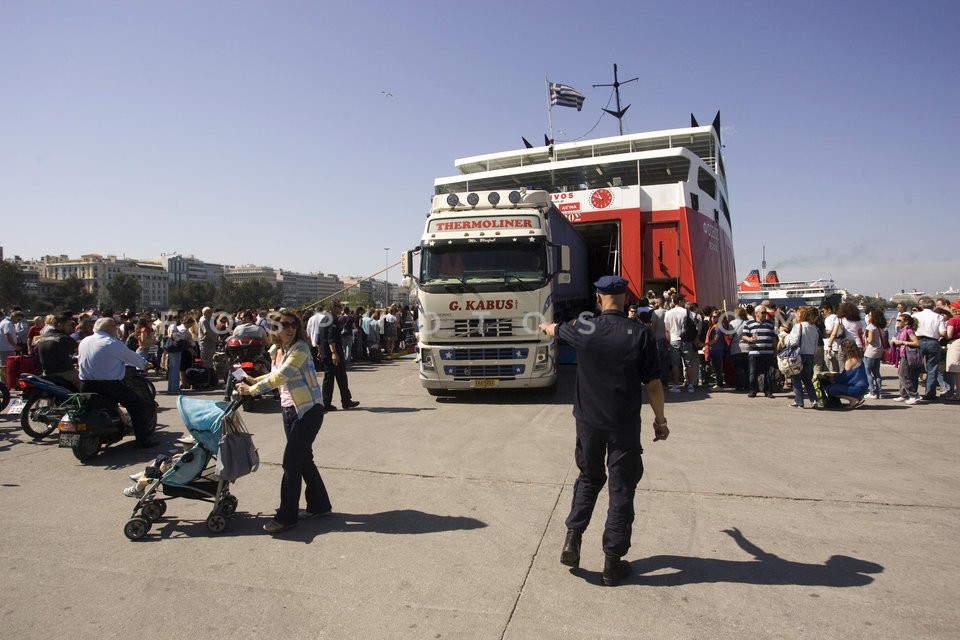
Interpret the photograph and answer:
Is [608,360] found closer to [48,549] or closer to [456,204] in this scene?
[48,549]

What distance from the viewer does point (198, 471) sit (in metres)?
4.50

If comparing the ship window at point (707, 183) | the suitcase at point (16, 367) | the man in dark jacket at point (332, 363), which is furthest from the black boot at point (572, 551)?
the ship window at point (707, 183)

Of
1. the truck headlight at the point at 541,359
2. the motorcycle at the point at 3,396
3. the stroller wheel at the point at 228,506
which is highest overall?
the truck headlight at the point at 541,359

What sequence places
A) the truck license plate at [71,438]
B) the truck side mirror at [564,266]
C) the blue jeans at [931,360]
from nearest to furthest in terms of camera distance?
the truck license plate at [71,438] < the blue jeans at [931,360] < the truck side mirror at [564,266]

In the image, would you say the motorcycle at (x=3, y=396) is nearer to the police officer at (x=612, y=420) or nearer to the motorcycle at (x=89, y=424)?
the motorcycle at (x=89, y=424)

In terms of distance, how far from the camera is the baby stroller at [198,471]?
4380mm

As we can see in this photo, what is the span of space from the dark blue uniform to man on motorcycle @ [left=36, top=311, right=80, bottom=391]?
698cm

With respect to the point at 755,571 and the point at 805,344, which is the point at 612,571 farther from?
the point at 805,344

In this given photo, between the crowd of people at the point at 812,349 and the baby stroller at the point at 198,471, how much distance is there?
657 cm

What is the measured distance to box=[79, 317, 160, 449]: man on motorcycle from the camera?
6.49 meters

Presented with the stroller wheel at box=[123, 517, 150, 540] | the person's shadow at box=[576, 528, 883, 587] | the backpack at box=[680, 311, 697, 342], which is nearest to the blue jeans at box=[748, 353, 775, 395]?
the backpack at box=[680, 311, 697, 342]

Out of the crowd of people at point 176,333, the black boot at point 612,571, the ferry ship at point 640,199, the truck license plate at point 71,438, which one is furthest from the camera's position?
the ferry ship at point 640,199

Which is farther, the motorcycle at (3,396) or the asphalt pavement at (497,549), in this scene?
the motorcycle at (3,396)

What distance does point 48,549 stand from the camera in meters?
4.09
